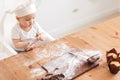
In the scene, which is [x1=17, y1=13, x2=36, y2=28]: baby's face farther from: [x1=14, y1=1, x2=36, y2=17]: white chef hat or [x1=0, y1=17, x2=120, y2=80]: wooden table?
[x1=0, y1=17, x2=120, y2=80]: wooden table

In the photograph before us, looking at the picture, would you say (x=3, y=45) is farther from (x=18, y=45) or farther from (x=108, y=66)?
(x=108, y=66)

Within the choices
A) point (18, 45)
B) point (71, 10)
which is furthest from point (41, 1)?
point (18, 45)

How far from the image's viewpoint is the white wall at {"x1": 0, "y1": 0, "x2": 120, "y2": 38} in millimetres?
2533

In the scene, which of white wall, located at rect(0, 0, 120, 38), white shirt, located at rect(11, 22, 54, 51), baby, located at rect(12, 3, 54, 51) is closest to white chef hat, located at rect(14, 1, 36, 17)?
baby, located at rect(12, 3, 54, 51)

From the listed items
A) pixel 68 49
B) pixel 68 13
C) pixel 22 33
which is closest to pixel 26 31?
pixel 22 33

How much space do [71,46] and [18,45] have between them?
384 millimetres

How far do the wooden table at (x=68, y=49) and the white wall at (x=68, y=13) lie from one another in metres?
1.01

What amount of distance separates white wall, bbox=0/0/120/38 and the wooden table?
1.01 meters

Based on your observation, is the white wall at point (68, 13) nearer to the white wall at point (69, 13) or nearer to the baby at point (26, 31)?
the white wall at point (69, 13)

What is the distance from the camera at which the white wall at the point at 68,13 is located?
8.31 feet

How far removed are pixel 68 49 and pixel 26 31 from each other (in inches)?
14.8

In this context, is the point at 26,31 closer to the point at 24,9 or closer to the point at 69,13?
the point at 24,9

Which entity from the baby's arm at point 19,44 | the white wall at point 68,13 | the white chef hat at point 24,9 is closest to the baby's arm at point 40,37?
the baby's arm at point 19,44

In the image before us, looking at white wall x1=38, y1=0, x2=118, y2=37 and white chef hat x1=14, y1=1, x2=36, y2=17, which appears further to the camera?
white wall x1=38, y1=0, x2=118, y2=37
